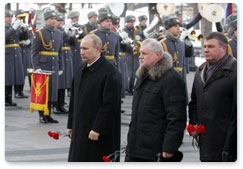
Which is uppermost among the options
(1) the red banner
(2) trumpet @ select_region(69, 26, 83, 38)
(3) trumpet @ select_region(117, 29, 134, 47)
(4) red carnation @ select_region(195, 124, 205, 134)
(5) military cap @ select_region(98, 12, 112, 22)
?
(5) military cap @ select_region(98, 12, 112, 22)

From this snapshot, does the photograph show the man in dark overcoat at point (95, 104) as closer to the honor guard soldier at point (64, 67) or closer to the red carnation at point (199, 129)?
the red carnation at point (199, 129)

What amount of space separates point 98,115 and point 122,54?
10.5 metres

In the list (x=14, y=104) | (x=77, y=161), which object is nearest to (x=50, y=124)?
(x=14, y=104)

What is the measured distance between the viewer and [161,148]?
6676 millimetres

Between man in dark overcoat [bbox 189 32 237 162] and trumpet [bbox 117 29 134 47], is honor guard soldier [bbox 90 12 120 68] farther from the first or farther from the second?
man in dark overcoat [bbox 189 32 237 162]

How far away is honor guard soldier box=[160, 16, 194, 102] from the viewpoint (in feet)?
36.0

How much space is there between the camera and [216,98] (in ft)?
22.3

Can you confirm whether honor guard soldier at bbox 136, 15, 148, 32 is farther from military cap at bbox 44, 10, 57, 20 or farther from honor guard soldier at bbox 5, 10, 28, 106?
military cap at bbox 44, 10, 57, 20

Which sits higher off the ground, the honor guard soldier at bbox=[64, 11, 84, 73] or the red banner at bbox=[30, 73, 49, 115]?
the honor guard soldier at bbox=[64, 11, 84, 73]

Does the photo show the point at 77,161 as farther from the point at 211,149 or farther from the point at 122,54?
the point at 122,54

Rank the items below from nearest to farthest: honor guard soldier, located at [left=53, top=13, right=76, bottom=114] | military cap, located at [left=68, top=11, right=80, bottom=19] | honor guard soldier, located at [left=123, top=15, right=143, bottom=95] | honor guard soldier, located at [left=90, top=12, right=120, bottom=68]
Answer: honor guard soldier, located at [left=90, top=12, right=120, bottom=68] < honor guard soldier, located at [left=53, top=13, right=76, bottom=114] < military cap, located at [left=68, top=11, right=80, bottom=19] < honor guard soldier, located at [left=123, top=15, right=143, bottom=95]

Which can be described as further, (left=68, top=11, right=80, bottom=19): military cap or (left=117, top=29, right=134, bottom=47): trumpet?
(left=117, top=29, right=134, bottom=47): trumpet

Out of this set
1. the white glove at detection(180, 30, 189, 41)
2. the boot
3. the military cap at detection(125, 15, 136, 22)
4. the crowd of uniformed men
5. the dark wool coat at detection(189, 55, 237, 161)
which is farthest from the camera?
the military cap at detection(125, 15, 136, 22)

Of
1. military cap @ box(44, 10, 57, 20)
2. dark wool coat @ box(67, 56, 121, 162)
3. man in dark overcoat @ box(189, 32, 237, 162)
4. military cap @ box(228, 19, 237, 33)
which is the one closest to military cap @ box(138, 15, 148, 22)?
military cap @ box(44, 10, 57, 20)
